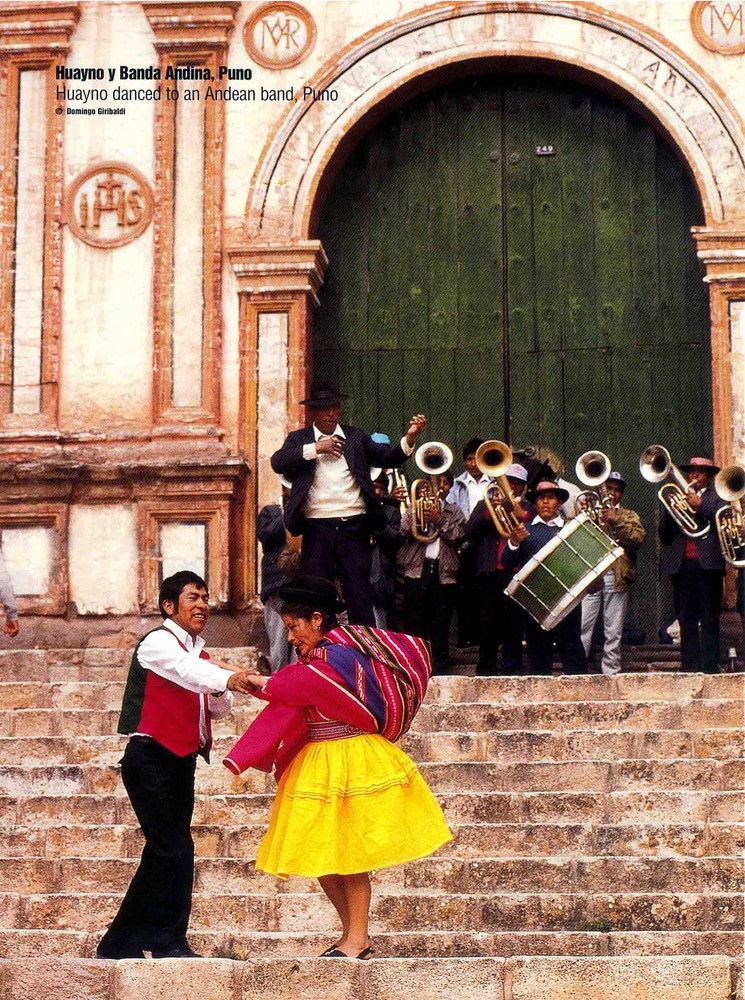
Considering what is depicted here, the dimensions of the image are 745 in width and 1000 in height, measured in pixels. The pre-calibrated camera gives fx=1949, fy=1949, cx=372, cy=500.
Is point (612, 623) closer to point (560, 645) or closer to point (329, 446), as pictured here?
point (560, 645)

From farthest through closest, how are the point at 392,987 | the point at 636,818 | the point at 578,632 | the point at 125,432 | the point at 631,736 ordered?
the point at 125,432
the point at 578,632
the point at 631,736
the point at 636,818
the point at 392,987

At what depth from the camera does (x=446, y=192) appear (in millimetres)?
15453

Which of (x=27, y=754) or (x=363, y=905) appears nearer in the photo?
(x=363, y=905)

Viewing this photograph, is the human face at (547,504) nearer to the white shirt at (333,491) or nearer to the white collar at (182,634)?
the white shirt at (333,491)

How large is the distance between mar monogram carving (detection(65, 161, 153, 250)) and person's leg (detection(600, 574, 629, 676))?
4.69 meters

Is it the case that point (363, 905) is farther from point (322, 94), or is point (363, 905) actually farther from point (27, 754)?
point (322, 94)

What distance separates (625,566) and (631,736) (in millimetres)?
3257

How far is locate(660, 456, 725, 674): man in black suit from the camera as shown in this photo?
12.4 metres

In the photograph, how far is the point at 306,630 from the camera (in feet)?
25.7

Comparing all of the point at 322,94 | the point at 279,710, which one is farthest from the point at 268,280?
the point at 279,710

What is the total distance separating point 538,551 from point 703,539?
1.12m

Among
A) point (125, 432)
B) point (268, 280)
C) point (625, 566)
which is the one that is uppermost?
point (268, 280)

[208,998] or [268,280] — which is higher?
[268,280]

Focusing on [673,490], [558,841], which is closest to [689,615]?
[673,490]
